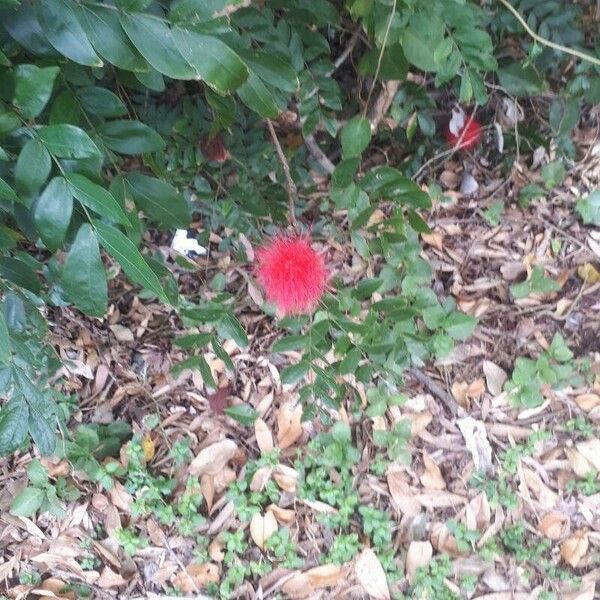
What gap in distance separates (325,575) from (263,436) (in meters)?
Result: 0.35

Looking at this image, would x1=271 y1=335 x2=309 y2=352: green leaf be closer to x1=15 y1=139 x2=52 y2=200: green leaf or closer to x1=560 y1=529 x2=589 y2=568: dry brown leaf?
x1=15 y1=139 x2=52 y2=200: green leaf

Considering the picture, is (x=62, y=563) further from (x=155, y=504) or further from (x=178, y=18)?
(x=178, y=18)

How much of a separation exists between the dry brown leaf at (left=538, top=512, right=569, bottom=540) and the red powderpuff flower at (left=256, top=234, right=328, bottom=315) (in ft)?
2.53

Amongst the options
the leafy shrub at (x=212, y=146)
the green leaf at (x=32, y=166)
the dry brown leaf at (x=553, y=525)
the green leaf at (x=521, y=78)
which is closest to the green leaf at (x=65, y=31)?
the leafy shrub at (x=212, y=146)

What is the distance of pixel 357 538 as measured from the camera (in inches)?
56.8

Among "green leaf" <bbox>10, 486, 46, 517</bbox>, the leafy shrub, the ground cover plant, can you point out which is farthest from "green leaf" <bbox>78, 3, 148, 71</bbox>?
"green leaf" <bbox>10, 486, 46, 517</bbox>

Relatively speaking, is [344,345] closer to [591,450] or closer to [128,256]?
[128,256]

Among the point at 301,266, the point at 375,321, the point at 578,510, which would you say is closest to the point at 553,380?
the point at 578,510

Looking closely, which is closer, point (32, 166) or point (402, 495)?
point (32, 166)

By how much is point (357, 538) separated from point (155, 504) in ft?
1.56

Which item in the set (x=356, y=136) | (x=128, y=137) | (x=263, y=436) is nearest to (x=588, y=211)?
(x=356, y=136)

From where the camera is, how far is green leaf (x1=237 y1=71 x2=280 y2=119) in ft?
2.76

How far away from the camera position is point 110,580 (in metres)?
1.43

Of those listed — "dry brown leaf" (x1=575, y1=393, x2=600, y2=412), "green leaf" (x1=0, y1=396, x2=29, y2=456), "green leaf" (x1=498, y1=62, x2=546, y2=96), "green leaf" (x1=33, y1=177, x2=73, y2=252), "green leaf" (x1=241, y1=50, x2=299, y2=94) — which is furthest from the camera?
"dry brown leaf" (x1=575, y1=393, x2=600, y2=412)
